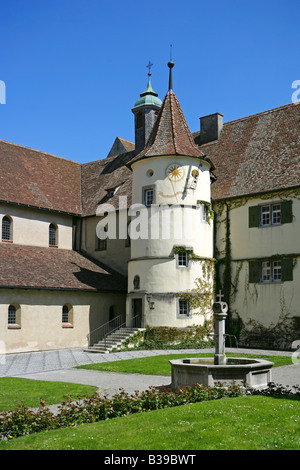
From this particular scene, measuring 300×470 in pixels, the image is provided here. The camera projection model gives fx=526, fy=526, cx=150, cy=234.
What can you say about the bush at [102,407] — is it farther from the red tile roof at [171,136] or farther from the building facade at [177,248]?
the red tile roof at [171,136]

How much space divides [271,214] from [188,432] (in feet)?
70.8

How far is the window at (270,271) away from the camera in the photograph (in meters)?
28.2

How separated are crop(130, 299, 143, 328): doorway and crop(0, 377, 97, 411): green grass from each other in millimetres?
12891

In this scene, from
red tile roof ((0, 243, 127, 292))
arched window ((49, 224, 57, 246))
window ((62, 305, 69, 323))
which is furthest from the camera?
arched window ((49, 224, 57, 246))

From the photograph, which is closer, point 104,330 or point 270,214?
point 270,214

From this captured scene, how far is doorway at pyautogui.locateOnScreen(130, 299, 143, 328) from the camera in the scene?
99.5 ft

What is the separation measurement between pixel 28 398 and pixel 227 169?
2217 centimetres

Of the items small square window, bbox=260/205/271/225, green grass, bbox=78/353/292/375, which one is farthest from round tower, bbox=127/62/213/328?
green grass, bbox=78/353/292/375

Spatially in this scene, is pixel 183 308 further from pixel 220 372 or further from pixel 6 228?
pixel 220 372

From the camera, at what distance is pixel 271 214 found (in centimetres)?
2934

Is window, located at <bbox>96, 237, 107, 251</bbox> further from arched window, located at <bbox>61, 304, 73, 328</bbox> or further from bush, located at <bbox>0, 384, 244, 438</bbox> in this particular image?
bush, located at <bbox>0, 384, 244, 438</bbox>

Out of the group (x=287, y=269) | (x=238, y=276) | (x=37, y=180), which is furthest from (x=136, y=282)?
(x=37, y=180)

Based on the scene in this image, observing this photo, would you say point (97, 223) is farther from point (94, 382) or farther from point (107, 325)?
point (94, 382)
